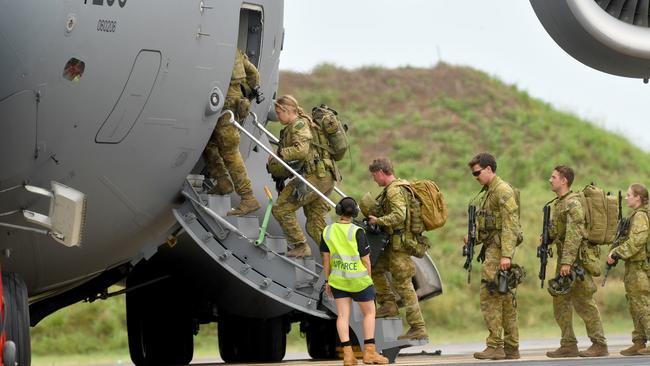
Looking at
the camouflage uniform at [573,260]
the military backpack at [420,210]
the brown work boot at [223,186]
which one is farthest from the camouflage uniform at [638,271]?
the brown work boot at [223,186]

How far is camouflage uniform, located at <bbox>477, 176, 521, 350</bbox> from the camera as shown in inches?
601

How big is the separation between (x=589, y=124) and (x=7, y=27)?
1323 inches

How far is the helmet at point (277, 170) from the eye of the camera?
50.5 ft

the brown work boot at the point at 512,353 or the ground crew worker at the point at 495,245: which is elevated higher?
the ground crew worker at the point at 495,245

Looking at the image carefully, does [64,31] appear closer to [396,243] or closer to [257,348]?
[396,243]

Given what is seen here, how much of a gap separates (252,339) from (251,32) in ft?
14.6

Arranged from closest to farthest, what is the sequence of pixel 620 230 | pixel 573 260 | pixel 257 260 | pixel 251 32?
pixel 257 260
pixel 251 32
pixel 573 260
pixel 620 230

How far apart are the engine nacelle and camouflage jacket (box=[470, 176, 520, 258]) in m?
3.38

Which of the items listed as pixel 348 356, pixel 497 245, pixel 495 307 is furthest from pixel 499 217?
pixel 348 356

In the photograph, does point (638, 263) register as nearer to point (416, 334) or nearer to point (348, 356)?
point (416, 334)

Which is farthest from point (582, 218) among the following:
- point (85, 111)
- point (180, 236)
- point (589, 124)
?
point (589, 124)

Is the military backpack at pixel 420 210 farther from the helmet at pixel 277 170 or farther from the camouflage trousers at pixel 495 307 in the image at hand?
the helmet at pixel 277 170

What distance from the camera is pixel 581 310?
53.2ft

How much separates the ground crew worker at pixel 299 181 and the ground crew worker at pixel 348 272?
4.57 ft
